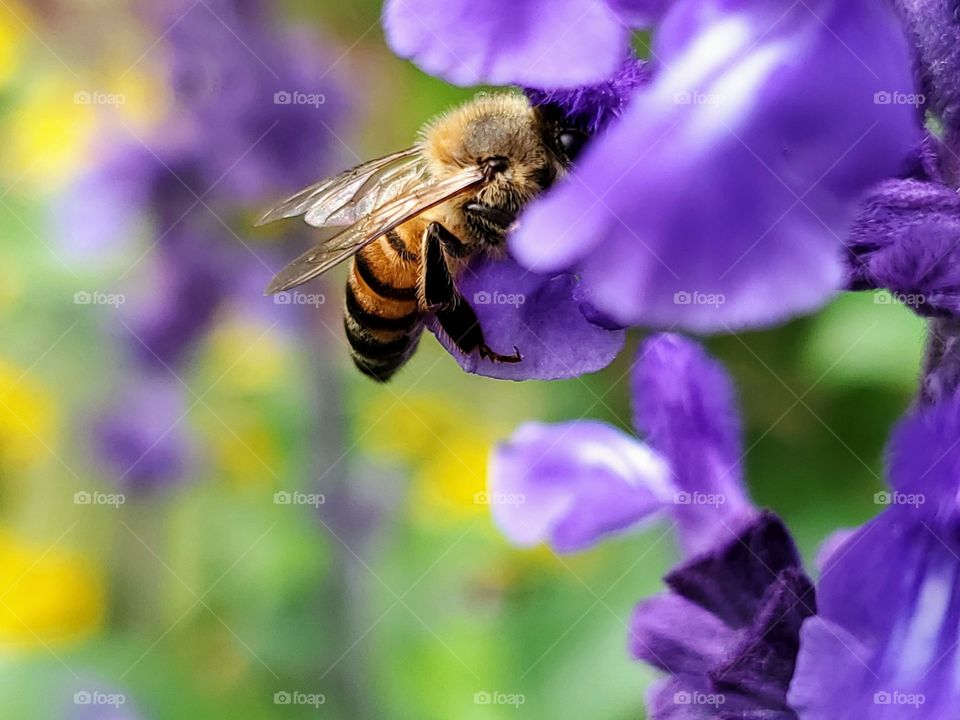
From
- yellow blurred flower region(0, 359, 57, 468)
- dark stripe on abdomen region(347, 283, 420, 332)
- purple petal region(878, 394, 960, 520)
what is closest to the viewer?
purple petal region(878, 394, 960, 520)

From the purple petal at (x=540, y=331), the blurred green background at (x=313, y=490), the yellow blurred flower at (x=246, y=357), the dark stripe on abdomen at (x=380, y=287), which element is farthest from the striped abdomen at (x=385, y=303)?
the yellow blurred flower at (x=246, y=357)

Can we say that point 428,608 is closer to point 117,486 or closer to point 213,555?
point 213,555

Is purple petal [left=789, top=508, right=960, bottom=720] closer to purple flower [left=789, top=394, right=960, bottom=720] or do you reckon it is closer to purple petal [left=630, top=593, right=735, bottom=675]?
purple flower [left=789, top=394, right=960, bottom=720]

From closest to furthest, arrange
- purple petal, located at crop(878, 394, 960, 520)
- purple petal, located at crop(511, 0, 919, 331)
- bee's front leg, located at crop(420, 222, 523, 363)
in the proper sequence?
purple petal, located at crop(511, 0, 919, 331)
purple petal, located at crop(878, 394, 960, 520)
bee's front leg, located at crop(420, 222, 523, 363)

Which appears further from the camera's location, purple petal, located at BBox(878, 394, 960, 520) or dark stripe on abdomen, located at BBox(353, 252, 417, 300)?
dark stripe on abdomen, located at BBox(353, 252, 417, 300)

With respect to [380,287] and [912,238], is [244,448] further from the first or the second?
[912,238]

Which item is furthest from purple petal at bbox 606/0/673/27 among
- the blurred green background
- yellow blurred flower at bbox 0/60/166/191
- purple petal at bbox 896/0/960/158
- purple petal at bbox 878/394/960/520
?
yellow blurred flower at bbox 0/60/166/191
